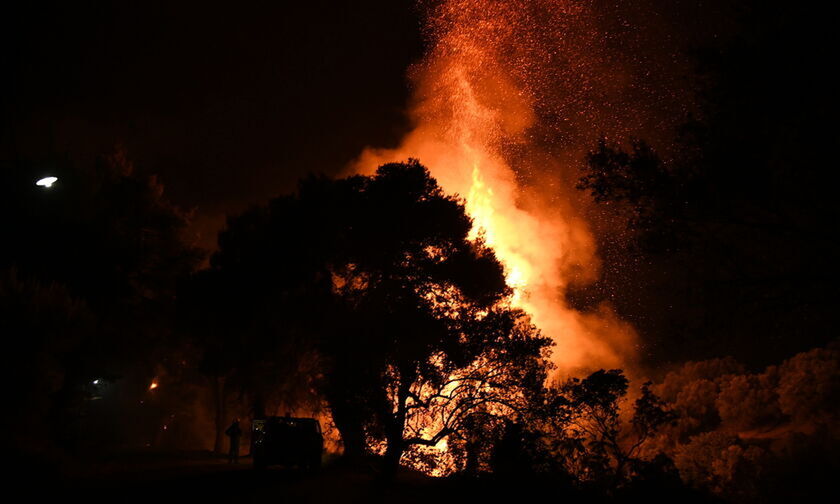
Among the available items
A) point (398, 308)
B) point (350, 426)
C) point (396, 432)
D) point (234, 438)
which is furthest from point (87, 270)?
point (396, 432)

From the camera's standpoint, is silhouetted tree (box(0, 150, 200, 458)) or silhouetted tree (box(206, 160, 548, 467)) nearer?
silhouetted tree (box(206, 160, 548, 467))

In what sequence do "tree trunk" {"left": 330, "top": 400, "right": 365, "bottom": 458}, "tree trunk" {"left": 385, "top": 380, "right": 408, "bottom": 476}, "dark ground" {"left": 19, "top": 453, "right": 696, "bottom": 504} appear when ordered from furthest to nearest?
1. "tree trunk" {"left": 385, "top": 380, "right": 408, "bottom": 476}
2. "tree trunk" {"left": 330, "top": 400, "right": 365, "bottom": 458}
3. "dark ground" {"left": 19, "top": 453, "right": 696, "bottom": 504}

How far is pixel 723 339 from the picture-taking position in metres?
11.8

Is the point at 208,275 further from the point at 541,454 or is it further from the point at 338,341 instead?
the point at 541,454

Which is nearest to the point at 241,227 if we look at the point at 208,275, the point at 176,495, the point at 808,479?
the point at 208,275

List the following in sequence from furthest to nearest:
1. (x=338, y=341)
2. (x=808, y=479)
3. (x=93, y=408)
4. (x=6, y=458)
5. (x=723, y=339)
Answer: (x=93, y=408)
(x=808, y=479)
(x=338, y=341)
(x=6, y=458)
(x=723, y=339)

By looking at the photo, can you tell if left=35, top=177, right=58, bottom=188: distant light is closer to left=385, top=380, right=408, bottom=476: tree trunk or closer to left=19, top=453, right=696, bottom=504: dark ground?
left=19, top=453, right=696, bottom=504: dark ground

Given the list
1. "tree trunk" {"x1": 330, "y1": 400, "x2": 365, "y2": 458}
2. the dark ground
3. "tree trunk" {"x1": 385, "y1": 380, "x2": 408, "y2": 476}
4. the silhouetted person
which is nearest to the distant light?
the dark ground

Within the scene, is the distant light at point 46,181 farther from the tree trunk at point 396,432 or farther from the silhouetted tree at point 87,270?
the tree trunk at point 396,432

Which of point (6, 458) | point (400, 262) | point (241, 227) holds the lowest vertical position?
point (6, 458)

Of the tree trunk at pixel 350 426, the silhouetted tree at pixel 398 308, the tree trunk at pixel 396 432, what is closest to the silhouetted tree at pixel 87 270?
the silhouetted tree at pixel 398 308

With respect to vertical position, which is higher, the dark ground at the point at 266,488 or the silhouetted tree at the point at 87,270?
the silhouetted tree at the point at 87,270

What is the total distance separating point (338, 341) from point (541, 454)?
6.53 metres

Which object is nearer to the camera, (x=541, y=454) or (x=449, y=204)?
(x=541, y=454)
